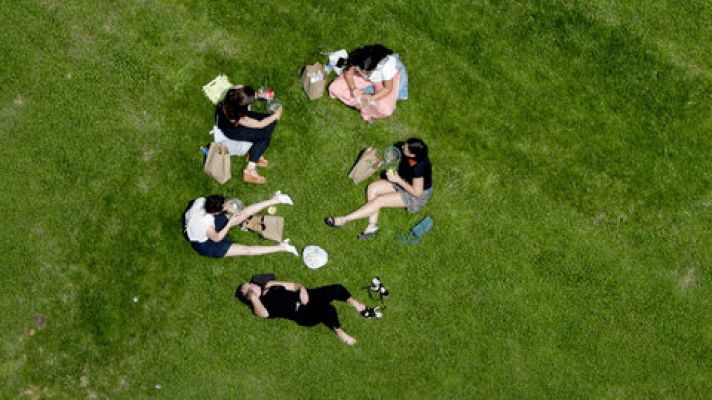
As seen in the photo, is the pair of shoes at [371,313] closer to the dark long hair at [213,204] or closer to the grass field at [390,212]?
the grass field at [390,212]

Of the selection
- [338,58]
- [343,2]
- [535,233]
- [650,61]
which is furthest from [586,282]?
[343,2]

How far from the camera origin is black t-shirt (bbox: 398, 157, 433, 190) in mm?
10664

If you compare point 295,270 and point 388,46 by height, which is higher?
point 388,46

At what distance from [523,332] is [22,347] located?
30.4ft

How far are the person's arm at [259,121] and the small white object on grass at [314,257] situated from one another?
241cm

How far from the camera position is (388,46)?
1173 cm

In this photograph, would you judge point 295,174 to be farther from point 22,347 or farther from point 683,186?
point 683,186

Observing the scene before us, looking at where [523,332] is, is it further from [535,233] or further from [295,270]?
[295,270]

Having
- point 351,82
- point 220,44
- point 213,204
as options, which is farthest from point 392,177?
point 220,44

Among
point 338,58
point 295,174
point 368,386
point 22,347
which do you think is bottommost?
point 22,347

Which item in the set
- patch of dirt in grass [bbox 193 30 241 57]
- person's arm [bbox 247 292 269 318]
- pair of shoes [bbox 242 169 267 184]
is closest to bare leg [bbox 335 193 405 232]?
pair of shoes [bbox 242 169 267 184]

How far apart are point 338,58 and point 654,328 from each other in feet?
25.2

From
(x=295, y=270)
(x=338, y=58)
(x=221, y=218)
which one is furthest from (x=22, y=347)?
(x=338, y=58)

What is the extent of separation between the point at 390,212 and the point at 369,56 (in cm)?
289
